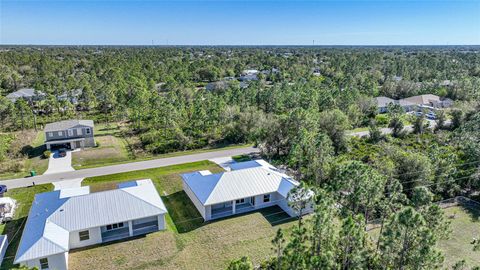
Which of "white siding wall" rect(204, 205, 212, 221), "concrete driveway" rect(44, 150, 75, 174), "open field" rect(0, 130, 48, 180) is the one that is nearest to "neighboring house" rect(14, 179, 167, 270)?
"white siding wall" rect(204, 205, 212, 221)

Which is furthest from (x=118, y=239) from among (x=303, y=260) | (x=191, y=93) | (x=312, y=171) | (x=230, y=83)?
(x=230, y=83)

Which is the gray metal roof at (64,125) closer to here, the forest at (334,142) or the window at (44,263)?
the forest at (334,142)

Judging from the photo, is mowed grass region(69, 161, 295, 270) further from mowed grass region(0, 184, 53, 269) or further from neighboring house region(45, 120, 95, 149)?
neighboring house region(45, 120, 95, 149)

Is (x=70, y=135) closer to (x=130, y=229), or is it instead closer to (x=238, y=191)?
(x=130, y=229)

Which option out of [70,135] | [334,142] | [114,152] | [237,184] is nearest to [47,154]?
[70,135]

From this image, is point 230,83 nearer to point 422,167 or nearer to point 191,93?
point 191,93

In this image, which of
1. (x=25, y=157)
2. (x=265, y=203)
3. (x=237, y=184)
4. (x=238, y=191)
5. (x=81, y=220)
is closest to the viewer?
(x=81, y=220)
